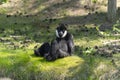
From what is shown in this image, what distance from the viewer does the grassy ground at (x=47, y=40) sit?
51.3 feet

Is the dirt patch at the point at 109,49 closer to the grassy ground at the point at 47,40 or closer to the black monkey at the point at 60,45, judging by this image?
the grassy ground at the point at 47,40

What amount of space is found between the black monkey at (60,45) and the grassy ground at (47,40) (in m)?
0.28

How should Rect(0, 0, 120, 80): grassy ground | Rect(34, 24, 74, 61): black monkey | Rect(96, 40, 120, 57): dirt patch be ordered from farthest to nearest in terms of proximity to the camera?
Rect(96, 40, 120, 57): dirt patch → Rect(34, 24, 74, 61): black monkey → Rect(0, 0, 120, 80): grassy ground

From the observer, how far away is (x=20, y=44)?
2147 centimetres

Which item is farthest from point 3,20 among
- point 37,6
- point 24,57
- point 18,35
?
point 24,57

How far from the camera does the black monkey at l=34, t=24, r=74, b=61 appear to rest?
1653 cm

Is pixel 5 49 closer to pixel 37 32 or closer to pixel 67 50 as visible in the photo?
pixel 67 50

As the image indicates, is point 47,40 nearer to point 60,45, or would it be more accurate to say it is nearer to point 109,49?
point 109,49

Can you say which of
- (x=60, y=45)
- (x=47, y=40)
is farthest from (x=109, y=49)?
(x=47, y=40)

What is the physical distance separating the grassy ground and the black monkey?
275 mm

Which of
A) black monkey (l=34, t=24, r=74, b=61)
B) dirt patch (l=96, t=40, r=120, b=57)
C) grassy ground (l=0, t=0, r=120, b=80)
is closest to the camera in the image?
grassy ground (l=0, t=0, r=120, b=80)

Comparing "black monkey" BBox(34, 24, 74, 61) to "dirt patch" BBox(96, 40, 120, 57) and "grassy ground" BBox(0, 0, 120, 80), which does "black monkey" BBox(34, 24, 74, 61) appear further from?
"dirt patch" BBox(96, 40, 120, 57)

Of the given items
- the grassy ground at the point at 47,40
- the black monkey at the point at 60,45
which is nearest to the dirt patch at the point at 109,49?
the grassy ground at the point at 47,40

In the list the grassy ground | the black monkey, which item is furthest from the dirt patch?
the black monkey
